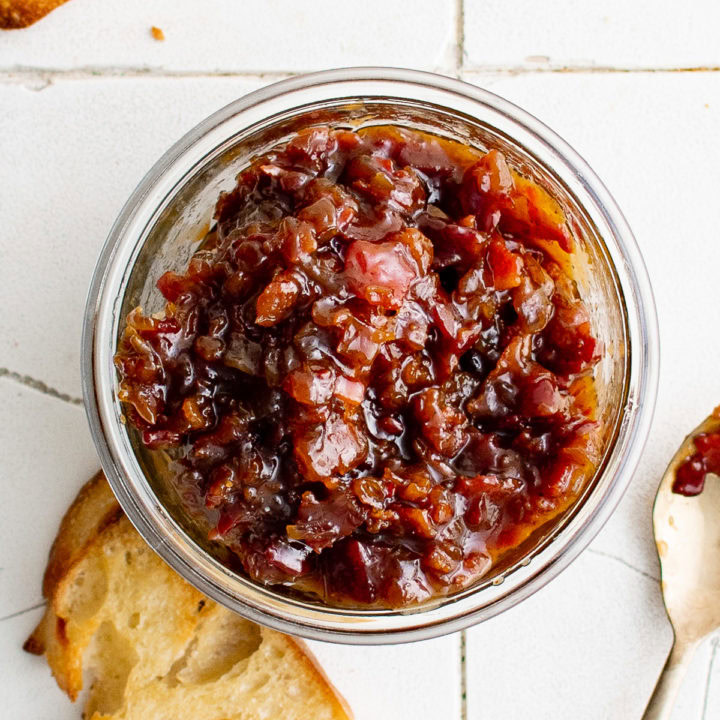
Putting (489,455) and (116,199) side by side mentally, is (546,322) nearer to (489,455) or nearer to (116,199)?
(489,455)

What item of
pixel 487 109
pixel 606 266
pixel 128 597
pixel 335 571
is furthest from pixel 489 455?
pixel 128 597

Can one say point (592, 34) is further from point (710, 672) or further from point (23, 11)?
point (710, 672)

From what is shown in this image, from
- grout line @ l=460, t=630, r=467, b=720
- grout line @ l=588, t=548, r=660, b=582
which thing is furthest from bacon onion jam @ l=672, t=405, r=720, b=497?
grout line @ l=460, t=630, r=467, b=720

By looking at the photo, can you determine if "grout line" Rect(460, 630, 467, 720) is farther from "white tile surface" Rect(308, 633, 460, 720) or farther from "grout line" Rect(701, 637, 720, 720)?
"grout line" Rect(701, 637, 720, 720)

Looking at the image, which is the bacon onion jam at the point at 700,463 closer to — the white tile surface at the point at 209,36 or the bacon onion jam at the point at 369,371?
the bacon onion jam at the point at 369,371

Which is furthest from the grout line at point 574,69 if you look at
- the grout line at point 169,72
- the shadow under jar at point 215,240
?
the shadow under jar at point 215,240

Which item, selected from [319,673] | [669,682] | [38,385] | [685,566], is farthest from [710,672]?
[38,385]
